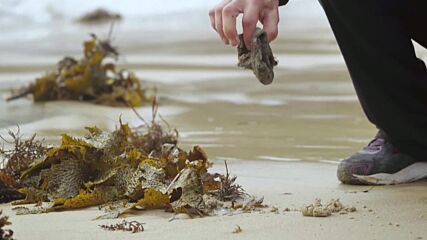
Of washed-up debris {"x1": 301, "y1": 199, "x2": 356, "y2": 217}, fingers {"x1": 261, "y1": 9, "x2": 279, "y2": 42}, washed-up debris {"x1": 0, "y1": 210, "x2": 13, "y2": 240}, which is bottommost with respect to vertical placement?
washed-up debris {"x1": 301, "y1": 199, "x2": 356, "y2": 217}

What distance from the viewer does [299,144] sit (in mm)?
3705

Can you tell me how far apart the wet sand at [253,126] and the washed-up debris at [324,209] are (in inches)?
1.1

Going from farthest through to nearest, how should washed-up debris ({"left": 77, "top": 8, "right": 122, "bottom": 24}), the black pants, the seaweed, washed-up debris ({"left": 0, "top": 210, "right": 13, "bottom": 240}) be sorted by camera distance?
1. washed-up debris ({"left": 77, "top": 8, "right": 122, "bottom": 24})
2. the black pants
3. the seaweed
4. washed-up debris ({"left": 0, "top": 210, "right": 13, "bottom": 240})

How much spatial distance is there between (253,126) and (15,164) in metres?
1.72

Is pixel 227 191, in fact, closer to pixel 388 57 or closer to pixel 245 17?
pixel 245 17

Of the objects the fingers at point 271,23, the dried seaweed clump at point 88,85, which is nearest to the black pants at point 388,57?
the fingers at point 271,23

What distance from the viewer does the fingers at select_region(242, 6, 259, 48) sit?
7.50ft

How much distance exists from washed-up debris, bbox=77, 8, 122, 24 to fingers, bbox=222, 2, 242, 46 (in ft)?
33.0

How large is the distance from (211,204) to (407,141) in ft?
2.38

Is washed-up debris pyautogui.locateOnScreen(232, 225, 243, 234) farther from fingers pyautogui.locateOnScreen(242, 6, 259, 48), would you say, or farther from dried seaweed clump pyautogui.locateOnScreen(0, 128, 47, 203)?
dried seaweed clump pyautogui.locateOnScreen(0, 128, 47, 203)

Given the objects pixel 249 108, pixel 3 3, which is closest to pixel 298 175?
pixel 249 108

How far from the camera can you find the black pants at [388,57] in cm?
267

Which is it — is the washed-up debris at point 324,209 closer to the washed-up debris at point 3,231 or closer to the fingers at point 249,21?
the fingers at point 249,21

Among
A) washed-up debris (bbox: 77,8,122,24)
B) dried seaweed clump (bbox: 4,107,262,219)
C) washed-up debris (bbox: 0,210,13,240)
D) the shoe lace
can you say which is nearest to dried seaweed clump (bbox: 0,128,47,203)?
dried seaweed clump (bbox: 4,107,262,219)
